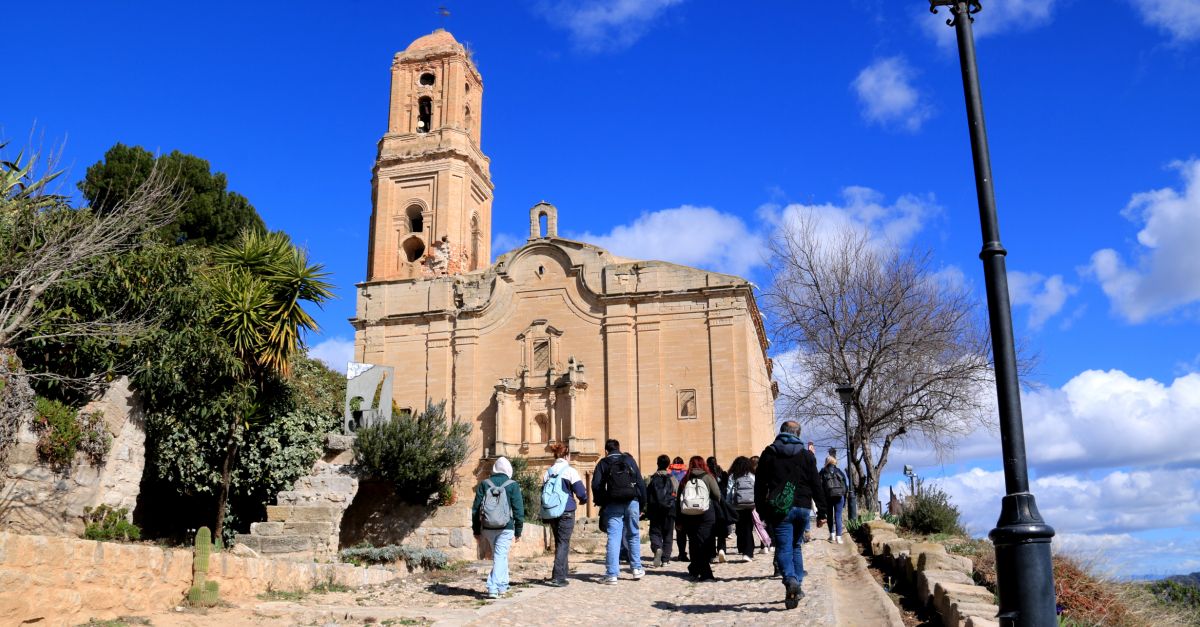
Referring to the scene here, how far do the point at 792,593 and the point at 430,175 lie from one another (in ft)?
121

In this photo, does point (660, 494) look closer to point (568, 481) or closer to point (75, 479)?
point (568, 481)

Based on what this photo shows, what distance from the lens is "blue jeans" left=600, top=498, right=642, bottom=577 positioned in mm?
10625

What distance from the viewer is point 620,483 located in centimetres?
1070

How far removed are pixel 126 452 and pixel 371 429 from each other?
15.6 feet

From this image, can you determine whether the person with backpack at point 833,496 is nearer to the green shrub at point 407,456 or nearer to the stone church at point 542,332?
the green shrub at point 407,456

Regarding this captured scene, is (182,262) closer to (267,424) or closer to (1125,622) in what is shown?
(267,424)

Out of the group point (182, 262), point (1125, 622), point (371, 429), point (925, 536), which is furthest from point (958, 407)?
point (182, 262)

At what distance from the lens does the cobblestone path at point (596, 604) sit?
305 inches

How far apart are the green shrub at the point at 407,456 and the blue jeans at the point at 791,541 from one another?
825 cm

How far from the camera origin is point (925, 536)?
51.0ft

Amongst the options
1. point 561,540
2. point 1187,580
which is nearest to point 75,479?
point 561,540

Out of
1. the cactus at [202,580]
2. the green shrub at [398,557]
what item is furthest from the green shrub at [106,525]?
the cactus at [202,580]

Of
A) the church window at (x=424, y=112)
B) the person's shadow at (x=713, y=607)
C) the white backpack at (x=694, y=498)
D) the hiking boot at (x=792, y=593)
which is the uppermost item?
→ the church window at (x=424, y=112)

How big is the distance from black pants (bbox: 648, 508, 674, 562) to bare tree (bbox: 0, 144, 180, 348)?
705cm
